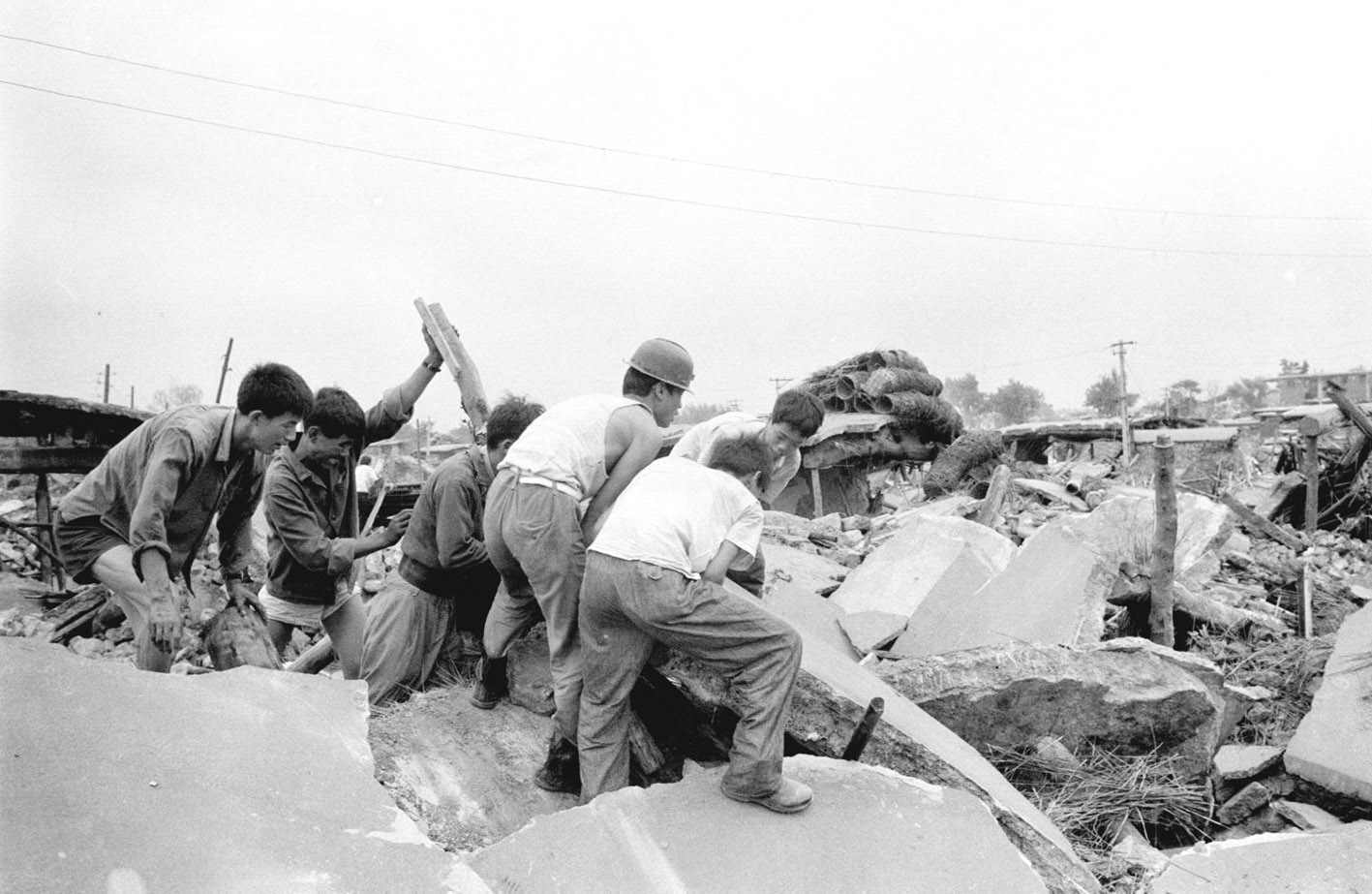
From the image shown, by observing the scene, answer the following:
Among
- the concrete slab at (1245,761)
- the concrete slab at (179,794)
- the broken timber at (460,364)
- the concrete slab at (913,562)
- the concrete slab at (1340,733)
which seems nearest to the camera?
the concrete slab at (179,794)

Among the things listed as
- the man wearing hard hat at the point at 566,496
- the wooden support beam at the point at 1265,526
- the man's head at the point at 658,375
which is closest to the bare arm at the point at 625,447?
the man wearing hard hat at the point at 566,496

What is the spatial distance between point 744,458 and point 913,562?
426 centimetres

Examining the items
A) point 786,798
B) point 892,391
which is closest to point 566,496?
point 786,798

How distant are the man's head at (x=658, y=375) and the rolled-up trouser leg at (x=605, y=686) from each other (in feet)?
2.71

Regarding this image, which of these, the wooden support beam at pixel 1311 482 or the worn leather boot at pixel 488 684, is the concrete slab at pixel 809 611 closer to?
the worn leather boot at pixel 488 684

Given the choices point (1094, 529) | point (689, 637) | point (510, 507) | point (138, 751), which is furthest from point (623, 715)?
point (1094, 529)

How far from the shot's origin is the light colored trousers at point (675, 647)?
2469 millimetres

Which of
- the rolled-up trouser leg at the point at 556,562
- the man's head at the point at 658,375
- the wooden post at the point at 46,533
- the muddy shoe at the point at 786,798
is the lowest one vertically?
the wooden post at the point at 46,533

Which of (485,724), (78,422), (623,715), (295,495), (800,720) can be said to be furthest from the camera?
(78,422)

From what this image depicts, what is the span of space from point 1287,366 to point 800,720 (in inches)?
2108

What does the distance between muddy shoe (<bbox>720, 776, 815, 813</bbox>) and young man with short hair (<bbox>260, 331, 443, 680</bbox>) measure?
2.06 m

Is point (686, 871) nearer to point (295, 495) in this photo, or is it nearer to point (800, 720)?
point (800, 720)

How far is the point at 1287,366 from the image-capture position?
4472cm

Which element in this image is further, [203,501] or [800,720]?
[203,501]
